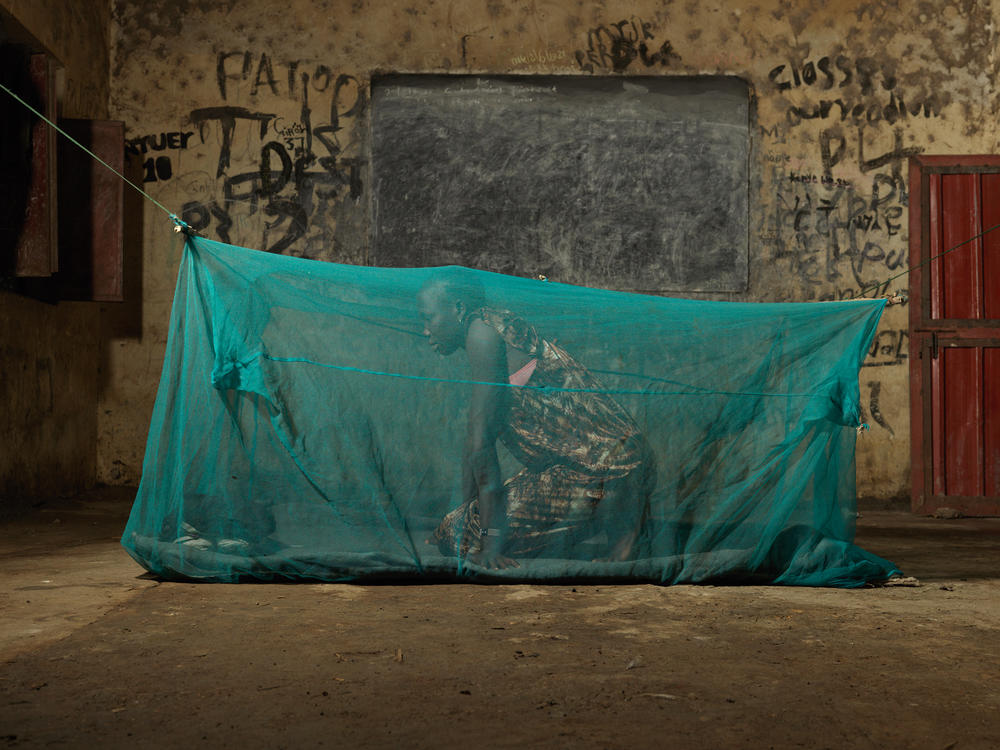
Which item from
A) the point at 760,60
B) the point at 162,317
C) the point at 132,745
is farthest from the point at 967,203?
the point at 132,745

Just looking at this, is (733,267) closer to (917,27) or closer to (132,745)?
(917,27)

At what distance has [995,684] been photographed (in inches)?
82.7

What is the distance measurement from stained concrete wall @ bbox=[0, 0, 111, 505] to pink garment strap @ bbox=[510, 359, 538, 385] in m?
2.90

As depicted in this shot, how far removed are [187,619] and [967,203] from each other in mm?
5257

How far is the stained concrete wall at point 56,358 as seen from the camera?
4875 millimetres

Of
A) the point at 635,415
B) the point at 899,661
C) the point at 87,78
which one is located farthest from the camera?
the point at 87,78

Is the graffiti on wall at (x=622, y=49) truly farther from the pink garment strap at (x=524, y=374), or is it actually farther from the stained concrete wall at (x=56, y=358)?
the pink garment strap at (x=524, y=374)

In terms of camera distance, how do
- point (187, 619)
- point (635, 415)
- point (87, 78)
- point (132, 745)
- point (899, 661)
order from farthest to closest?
1. point (87, 78)
2. point (635, 415)
3. point (187, 619)
4. point (899, 661)
5. point (132, 745)

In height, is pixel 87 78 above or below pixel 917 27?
below

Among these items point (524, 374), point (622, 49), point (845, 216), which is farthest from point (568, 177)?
point (524, 374)

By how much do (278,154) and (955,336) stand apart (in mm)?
4292

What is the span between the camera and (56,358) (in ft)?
17.7

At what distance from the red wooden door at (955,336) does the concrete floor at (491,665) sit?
2.66 meters

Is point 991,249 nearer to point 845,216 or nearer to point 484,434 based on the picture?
point 845,216
